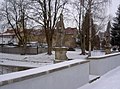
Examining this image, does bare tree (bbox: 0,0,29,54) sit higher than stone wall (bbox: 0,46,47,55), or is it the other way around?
bare tree (bbox: 0,0,29,54)

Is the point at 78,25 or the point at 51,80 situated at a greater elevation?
the point at 78,25

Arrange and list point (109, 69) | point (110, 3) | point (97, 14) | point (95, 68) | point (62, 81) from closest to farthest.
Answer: point (62, 81) → point (95, 68) → point (109, 69) → point (110, 3) → point (97, 14)

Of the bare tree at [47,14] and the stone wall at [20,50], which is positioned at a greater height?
the bare tree at [47,14]

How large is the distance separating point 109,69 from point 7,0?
31336 millimetres

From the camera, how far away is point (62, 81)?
25.1 feet

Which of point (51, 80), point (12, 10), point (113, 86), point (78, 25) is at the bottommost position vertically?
point (113, 86)

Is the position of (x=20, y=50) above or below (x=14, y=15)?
below

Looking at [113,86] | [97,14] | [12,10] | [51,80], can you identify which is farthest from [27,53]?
[51,80]

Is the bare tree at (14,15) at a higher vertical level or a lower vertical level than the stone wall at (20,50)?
higher

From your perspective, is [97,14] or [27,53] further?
[27,53]

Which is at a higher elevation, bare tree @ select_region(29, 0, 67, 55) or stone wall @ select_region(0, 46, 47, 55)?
bare tree @ select_region(29, 0, 67, 55)

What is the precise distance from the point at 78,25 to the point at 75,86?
28.9m

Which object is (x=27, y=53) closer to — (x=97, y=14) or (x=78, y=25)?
(x=78, y=25)

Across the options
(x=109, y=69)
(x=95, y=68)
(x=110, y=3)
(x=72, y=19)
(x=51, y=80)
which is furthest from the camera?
(x=72, y=19)
